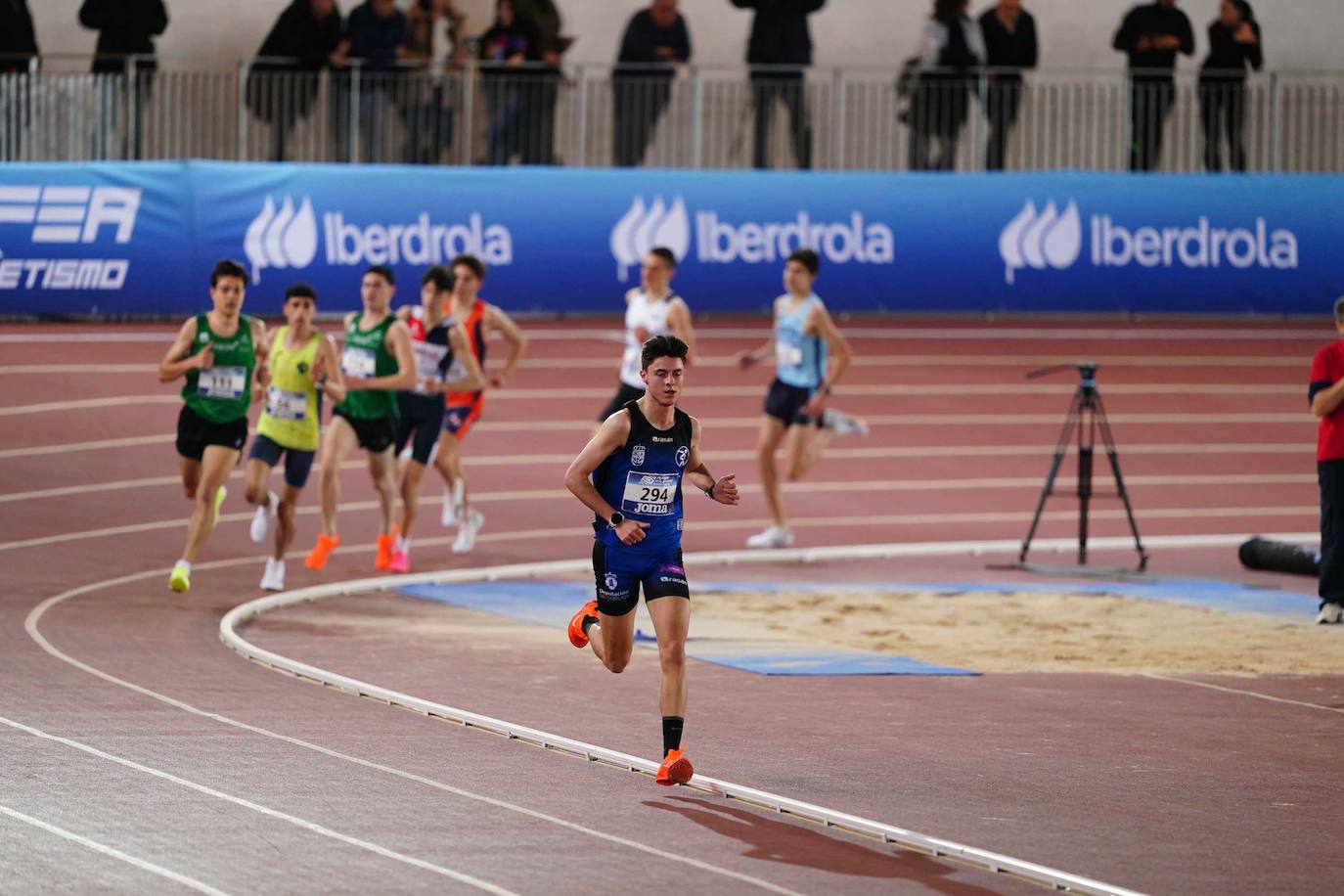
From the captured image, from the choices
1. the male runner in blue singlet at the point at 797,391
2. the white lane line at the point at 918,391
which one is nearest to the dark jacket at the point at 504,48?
the white lane line at the point at 918,391

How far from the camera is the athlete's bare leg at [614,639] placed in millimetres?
10156

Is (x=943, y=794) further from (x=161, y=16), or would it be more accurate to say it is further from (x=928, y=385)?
(x=161, y=16)

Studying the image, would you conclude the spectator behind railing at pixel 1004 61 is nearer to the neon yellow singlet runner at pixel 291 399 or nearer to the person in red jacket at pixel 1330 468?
the person in red jacket at pixel 1330 468

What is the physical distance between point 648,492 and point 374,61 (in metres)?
15.7

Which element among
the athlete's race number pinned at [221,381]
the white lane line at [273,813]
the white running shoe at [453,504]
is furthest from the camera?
the white running shoe at [453,504]

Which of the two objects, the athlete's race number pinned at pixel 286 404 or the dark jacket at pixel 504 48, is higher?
the dark jacket at pixel 504 48

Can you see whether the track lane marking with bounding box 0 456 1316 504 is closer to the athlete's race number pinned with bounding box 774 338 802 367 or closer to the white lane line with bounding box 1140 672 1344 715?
the athlete's race number pinned with bounding box 774 338 802 367

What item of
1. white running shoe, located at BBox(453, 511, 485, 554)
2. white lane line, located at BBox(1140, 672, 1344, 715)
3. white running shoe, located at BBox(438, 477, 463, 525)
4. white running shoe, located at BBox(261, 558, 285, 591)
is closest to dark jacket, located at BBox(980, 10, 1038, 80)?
white running shoe, located at BBox(438, 477, 463, 525)

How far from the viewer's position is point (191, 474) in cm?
1541

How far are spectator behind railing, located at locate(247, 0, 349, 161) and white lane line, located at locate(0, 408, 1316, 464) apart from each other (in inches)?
181

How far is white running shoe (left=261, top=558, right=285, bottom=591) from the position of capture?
15633 mm

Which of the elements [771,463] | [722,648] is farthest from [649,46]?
[722,648]

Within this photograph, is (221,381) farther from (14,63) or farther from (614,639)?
(14,63)

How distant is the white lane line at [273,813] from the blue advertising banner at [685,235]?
Result: 38.4ft
